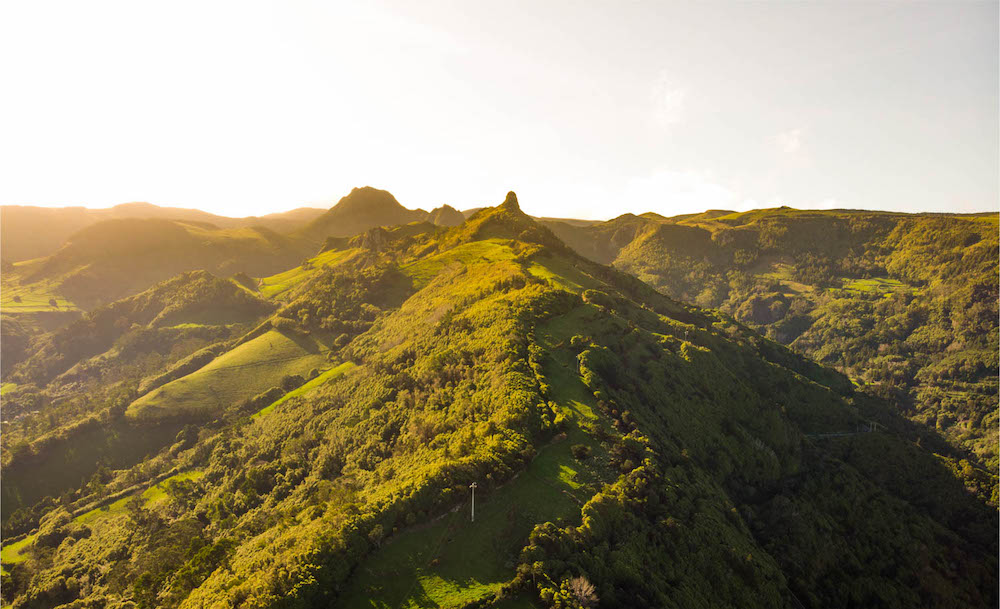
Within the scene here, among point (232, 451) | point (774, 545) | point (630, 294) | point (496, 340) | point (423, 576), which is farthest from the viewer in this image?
point (630, 294)

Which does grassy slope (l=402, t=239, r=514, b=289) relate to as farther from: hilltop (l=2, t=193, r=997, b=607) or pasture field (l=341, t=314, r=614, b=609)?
pasture field (l=341, t=314, r=614, b=609)

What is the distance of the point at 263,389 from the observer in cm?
11219

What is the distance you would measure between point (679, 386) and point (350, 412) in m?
54.2

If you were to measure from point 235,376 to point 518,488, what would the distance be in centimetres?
10646

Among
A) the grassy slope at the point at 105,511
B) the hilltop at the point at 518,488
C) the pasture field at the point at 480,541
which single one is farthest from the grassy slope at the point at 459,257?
the pasture field at the point at 480,541

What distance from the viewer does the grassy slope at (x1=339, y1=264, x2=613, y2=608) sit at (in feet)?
102

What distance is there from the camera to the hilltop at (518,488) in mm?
33656

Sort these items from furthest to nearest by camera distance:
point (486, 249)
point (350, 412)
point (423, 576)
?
point (486, 249) → point (350, 412) → point (423, 576)

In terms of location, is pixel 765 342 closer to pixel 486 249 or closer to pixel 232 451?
pixel 486 249

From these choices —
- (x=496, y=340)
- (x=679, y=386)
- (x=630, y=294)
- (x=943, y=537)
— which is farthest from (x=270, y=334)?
(x=943, y=537)

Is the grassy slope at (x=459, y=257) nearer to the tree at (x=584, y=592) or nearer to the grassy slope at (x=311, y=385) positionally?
the grassy slope at (x=311, y=385)

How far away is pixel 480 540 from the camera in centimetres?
3484

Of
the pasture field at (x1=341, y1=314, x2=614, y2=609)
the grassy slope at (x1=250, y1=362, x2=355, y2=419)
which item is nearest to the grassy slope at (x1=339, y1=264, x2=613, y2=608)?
the pasture field at (x1=341, y1=314, x2=614, y2=609)

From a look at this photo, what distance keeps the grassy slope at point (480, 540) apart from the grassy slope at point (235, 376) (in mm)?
93824
